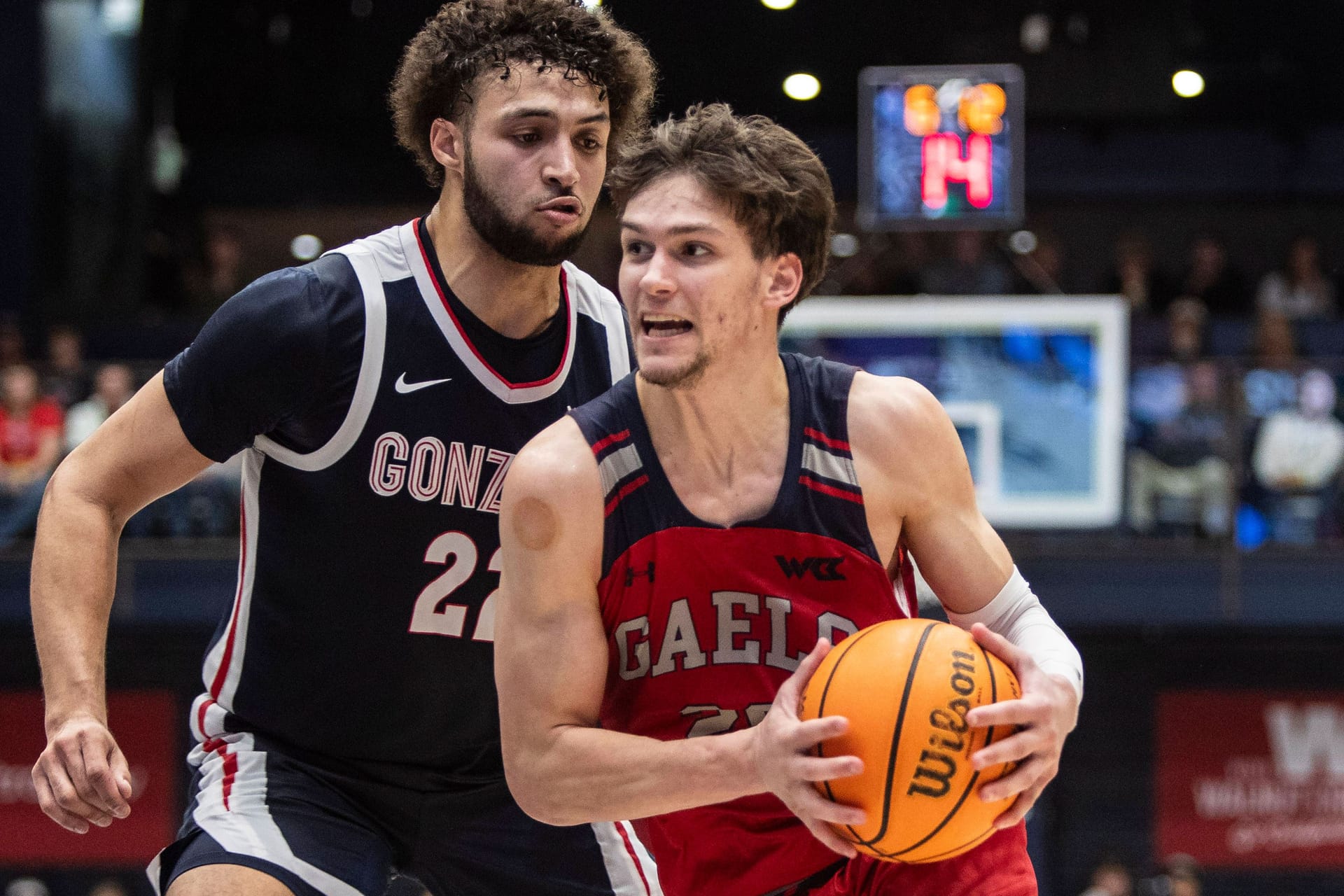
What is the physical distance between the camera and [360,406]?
3.06 m

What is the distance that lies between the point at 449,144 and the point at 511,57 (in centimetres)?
24

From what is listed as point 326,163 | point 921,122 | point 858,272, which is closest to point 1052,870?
point 858,272

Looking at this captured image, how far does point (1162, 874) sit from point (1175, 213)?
7705 millimetres

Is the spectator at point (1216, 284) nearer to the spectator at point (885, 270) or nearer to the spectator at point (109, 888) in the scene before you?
the spectator at point (885, 270)

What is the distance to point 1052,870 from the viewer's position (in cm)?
1052

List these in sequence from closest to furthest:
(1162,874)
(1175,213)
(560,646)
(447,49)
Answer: (560,646), (447,49), (1162,874), (1175,213)

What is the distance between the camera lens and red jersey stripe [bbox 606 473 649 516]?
266cm

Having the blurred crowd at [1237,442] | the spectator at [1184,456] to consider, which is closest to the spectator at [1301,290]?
the blurred crowd at [1237,442]

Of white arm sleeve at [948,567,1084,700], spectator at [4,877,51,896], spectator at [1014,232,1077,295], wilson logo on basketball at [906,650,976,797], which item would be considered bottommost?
spectator at [4,877,51,896]

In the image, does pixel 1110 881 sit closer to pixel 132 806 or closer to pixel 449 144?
pixel 132 806

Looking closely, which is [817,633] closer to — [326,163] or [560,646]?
[560,646]

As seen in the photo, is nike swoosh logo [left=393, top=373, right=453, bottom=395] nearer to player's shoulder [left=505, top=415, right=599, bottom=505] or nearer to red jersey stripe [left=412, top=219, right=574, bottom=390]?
red jersey stripe [left=412, top=219, right=574, bottom=390]

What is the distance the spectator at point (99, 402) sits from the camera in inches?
364

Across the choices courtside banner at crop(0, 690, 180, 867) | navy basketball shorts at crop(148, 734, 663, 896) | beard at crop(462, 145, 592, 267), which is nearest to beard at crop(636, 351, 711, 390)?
beard at crop(462, 145, 592, 267)
